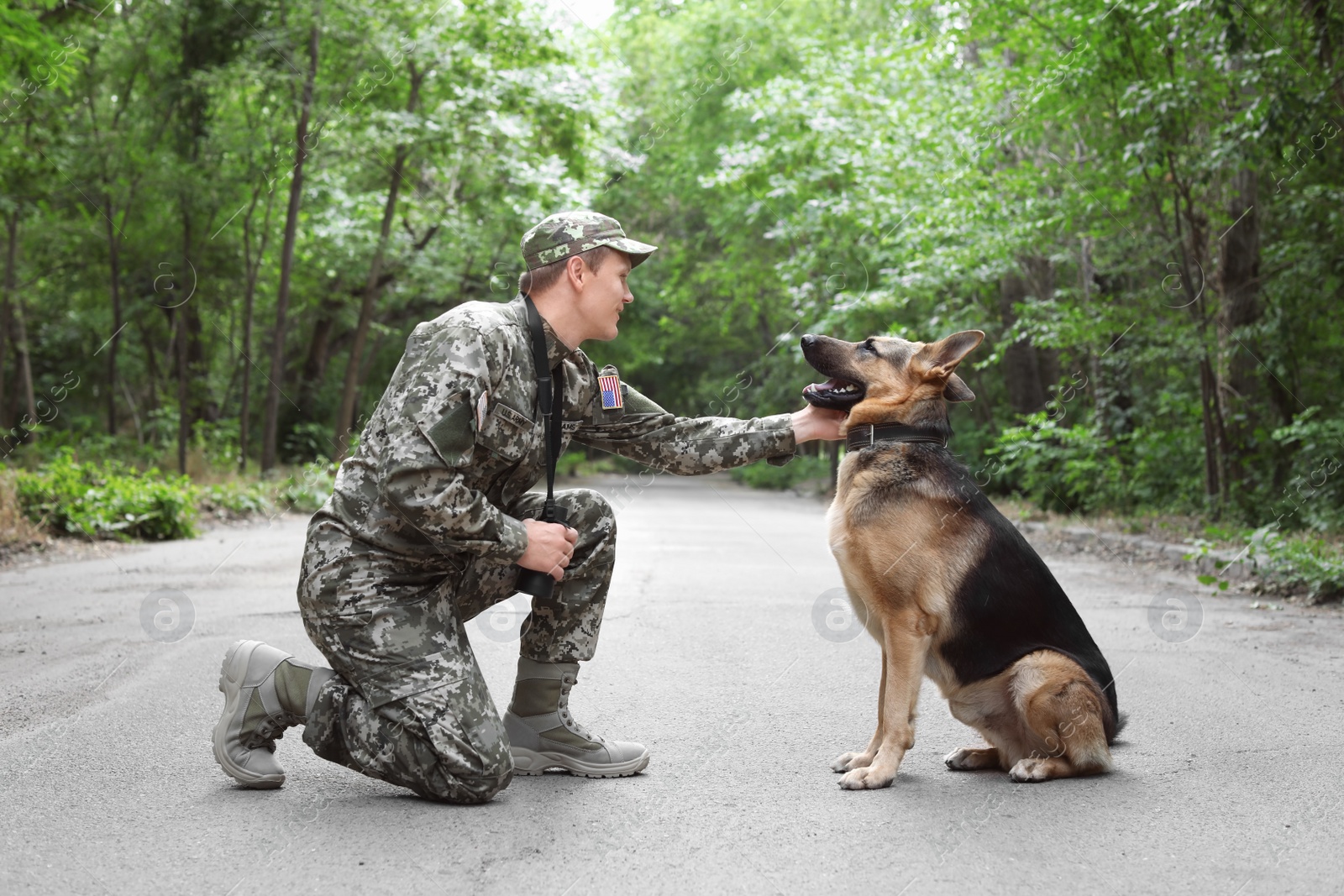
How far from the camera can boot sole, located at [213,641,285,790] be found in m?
3.52

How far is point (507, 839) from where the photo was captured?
3115mm

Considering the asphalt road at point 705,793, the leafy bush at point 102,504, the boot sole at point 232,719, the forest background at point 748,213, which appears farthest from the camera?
the leafy bush at point 102,504

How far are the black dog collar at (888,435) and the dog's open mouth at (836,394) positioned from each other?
16cm

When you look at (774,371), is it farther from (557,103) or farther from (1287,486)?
(1287,486)

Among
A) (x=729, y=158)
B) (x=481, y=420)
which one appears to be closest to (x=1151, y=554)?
(x=481, y=420)

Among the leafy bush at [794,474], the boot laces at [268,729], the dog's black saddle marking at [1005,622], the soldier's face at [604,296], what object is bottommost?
the leafy bush at [794,474]

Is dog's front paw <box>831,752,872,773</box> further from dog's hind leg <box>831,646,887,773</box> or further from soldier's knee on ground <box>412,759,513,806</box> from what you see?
soldier's knee on ground <box>412,759,513,806</box>

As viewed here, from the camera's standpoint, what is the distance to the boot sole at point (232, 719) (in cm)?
352

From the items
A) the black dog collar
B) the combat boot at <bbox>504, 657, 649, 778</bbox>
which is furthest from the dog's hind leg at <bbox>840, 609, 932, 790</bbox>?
the combat boot at <bbox>504, 657, 649, 778</bbox>

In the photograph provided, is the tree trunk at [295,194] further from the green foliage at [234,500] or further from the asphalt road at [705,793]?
the asphalt road at [705,793]

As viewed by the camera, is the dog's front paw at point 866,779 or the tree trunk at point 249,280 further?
the tree trunk at point 249,280

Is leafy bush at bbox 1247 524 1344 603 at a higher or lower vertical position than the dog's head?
lower

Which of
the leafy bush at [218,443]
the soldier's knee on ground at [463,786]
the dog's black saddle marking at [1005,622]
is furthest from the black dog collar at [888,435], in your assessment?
the leafy bush at [218,443]

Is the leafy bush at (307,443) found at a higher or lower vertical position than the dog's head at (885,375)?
lower
